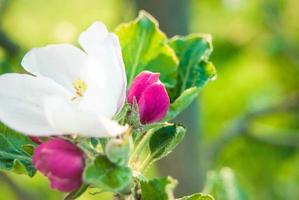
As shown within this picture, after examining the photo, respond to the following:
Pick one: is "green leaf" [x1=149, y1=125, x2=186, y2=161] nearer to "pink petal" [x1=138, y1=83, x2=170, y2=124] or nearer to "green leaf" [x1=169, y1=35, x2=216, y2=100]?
"pink petal" [x1=138, y1=83, x2=170, y2=124]

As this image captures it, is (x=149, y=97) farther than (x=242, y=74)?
No

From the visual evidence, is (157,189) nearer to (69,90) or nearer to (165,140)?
(165,140)

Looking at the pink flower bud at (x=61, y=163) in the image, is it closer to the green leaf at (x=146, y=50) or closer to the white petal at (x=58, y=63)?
the white petal at (x=58, y=63)

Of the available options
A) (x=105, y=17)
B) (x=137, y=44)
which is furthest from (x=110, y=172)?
(x=105, y=17)

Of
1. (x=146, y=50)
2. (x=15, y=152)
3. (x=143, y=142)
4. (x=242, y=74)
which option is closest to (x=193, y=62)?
(x=146, y=50)

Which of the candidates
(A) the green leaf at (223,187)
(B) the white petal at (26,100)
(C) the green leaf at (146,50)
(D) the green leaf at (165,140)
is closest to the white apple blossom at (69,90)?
(B) the white petal at (26,100)

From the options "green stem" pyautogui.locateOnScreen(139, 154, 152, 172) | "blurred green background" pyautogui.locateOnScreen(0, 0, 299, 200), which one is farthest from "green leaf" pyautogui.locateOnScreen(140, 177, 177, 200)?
"blurred green background" pyautogui.locateOnScreen(0, 0, 299, 200)
